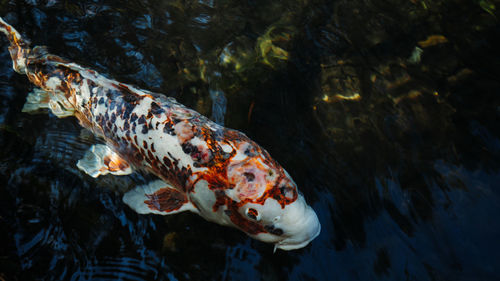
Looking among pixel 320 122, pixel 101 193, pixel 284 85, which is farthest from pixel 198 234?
pixel 284 85

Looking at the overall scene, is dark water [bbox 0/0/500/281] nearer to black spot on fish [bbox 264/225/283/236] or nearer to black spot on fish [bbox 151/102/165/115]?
black spot on fish [bbox 264/225/283/236]

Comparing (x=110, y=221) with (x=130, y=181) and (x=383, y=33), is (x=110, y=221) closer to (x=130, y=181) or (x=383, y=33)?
(x=130, y=181)

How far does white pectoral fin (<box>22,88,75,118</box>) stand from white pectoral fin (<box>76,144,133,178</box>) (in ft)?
2.30

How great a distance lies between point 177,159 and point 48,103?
2209mm

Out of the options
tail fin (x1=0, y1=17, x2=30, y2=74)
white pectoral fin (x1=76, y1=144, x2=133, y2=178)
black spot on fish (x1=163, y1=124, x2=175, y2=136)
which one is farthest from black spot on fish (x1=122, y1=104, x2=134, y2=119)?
tail fin (x1=0, y1=17, x2=30, y2=74)

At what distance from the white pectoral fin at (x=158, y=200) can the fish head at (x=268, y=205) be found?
0.58 m

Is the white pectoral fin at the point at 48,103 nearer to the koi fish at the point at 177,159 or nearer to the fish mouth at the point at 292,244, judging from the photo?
the koi fish at the point at 177,159

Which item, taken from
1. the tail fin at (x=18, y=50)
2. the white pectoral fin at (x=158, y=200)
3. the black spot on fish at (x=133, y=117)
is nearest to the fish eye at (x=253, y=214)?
the white pectoral fin at (x=158, y=200)

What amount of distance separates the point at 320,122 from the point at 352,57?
127cm

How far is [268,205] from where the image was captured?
298 centimetres

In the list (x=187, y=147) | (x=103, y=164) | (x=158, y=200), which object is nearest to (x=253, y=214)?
(x=187, y=147)

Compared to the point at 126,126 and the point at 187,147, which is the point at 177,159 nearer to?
the point at 187,147

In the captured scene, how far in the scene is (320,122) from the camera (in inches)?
166

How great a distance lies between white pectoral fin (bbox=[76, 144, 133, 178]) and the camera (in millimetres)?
3836
